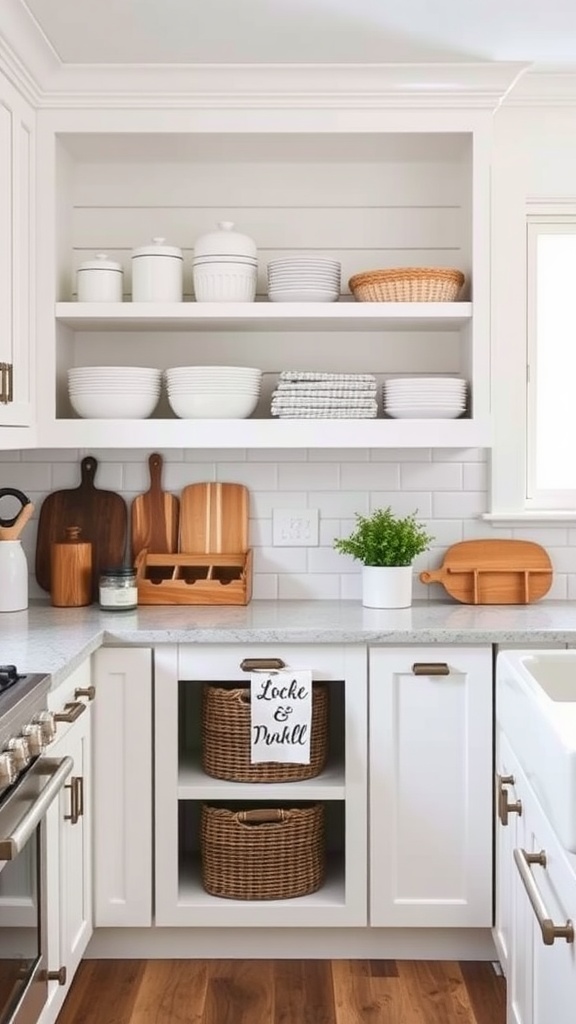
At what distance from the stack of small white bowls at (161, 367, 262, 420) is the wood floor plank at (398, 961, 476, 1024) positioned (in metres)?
1.58

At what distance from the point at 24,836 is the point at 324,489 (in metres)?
1.80

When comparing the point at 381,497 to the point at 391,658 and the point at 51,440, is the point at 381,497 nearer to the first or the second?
the point at 391,658

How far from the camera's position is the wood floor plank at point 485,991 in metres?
2.73

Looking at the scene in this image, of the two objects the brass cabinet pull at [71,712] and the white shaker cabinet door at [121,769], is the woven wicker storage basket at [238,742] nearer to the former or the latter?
the white shaker cabinet door at [121,769]

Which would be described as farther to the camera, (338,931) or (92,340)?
(92,340)

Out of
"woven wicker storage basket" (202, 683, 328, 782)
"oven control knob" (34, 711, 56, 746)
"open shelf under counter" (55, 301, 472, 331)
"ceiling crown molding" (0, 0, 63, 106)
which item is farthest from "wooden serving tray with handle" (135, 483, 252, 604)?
"ceiling crown molding" (0, 0, 63, 106)

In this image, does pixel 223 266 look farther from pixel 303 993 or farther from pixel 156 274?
pixel 303 993

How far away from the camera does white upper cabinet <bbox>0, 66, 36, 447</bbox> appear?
2.89 metres

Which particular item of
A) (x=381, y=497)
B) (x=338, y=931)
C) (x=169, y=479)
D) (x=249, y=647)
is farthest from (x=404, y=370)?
(x=338, y=931)

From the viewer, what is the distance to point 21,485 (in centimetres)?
354

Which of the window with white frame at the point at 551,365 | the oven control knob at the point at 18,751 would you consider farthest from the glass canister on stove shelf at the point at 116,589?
the window with white frame at the point at 551,365

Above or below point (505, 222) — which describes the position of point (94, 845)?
below

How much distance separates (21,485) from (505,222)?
170 cm

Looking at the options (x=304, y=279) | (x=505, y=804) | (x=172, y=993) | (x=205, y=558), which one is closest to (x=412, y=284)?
(x=304, y=279)
